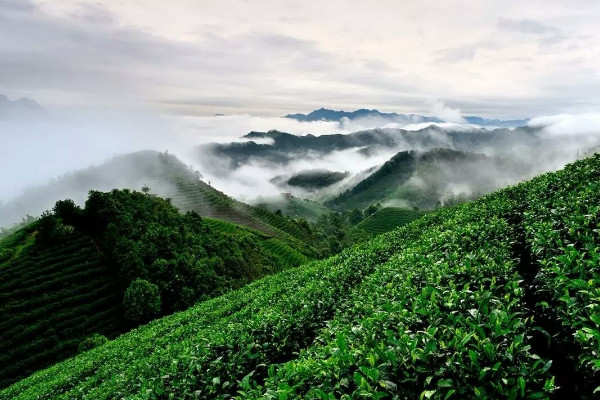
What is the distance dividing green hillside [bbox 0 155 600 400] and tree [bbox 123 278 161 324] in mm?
38615

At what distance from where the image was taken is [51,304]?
54.0m

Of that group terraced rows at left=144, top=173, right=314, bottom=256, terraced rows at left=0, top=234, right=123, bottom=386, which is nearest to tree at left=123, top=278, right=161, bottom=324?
terraced rows at left=0, top=234, right=123, bottom=386

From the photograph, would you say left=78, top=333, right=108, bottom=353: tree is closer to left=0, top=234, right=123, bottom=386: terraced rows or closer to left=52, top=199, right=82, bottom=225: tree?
left=0, top=234, right=123, bottom=386: terraced rows

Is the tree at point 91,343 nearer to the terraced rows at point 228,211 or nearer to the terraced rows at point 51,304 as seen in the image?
the terraced rows at point 51,304

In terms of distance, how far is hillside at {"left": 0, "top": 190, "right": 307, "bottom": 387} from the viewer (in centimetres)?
4981

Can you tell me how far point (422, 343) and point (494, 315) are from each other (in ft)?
4.61

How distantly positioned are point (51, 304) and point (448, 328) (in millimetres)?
64059

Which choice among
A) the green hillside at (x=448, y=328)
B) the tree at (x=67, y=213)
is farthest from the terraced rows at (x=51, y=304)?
the green hillside at (x=448, y=328)

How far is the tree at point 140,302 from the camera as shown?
5434 cm

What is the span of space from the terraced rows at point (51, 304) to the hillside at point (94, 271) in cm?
12

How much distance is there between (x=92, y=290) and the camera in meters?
58.3

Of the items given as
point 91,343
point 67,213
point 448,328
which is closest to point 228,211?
point 67,213

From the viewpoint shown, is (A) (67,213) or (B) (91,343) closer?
(B) (91,343)

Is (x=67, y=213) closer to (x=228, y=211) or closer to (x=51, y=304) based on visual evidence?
(x=51, y=304)
